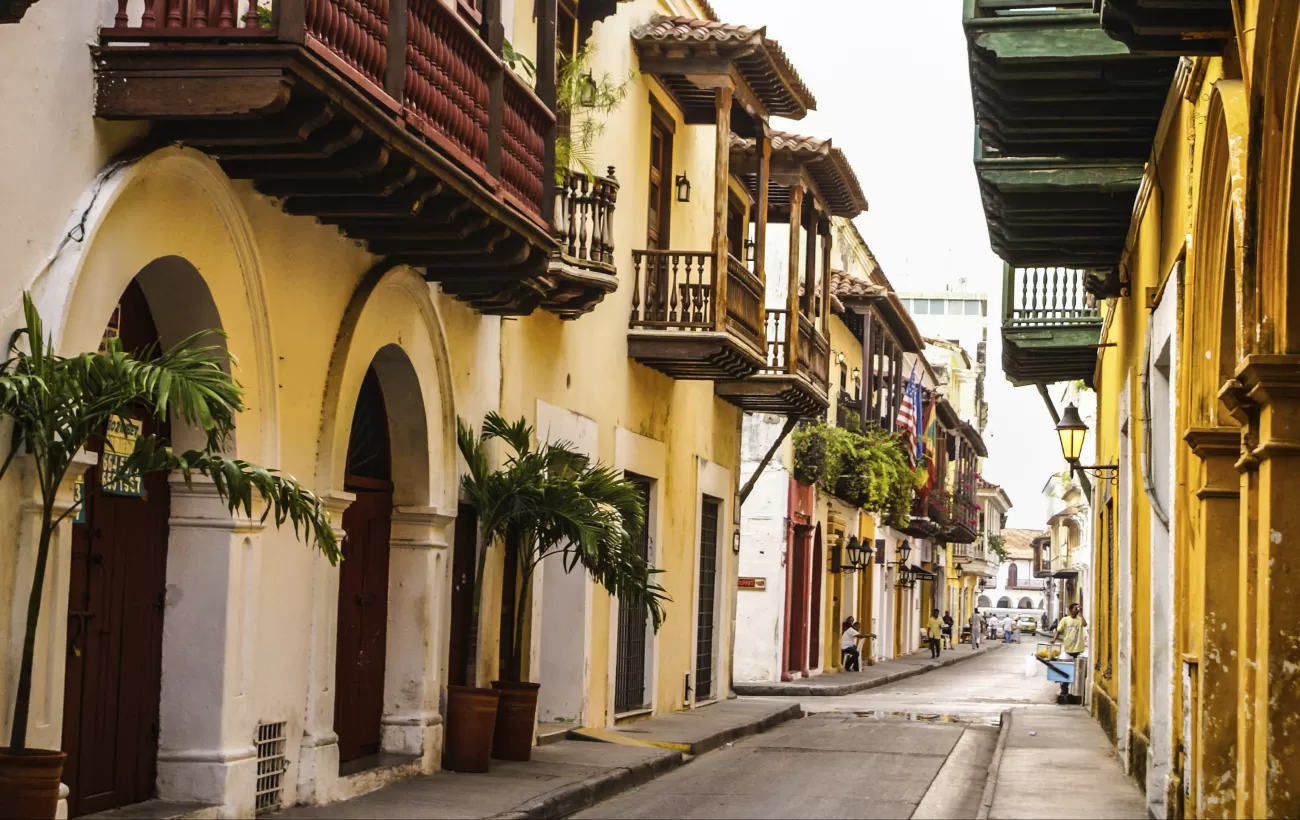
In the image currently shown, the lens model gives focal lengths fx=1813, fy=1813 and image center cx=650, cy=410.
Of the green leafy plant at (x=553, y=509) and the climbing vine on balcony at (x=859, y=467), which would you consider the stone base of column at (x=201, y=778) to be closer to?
the green leafy plant at (x=553, y=509)

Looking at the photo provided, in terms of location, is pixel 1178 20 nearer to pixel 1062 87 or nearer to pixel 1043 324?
pixel 1062 87

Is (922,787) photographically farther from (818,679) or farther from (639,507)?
(818,679)

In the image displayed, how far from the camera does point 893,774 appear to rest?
15.8 metres

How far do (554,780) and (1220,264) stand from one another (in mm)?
6115

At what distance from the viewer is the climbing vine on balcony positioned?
32781mm

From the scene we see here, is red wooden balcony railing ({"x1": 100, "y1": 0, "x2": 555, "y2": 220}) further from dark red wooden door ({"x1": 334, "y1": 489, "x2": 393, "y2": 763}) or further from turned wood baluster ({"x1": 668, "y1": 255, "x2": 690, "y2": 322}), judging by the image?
turned wood baluster ({"x1": 668, "y1": 255, "x2": 690, "y2": 322})

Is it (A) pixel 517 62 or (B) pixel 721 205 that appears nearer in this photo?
(A) pixel 517 62

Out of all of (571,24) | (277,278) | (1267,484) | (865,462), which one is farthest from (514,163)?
(865,462)

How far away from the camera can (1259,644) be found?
7.96 m

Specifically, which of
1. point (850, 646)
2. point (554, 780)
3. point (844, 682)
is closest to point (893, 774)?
point (554, 780)

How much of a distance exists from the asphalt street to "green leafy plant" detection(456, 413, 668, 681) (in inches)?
60.6

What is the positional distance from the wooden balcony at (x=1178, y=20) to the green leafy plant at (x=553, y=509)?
18.5ft

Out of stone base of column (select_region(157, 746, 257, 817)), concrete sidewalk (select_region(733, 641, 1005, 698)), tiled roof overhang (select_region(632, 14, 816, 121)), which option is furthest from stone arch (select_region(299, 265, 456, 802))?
concrete sidewalk (select_region(733, 641, 1005, 698))

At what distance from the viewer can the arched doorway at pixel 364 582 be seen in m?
12.5
